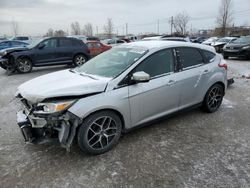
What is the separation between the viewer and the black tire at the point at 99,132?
127 inches

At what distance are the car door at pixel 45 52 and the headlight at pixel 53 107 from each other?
28.6 ft

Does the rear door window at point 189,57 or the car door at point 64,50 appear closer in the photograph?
the rear door window at point 189,57

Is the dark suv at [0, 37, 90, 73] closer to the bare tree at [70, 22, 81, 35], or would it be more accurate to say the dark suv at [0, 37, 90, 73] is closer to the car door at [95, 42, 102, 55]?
the car door at [95, 42, 102, 55]

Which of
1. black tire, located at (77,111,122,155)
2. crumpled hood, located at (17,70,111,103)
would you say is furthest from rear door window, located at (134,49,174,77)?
black tire, located at (77,111,122,155)

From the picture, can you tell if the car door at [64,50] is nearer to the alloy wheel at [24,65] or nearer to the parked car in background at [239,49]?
the alloy wheel at [24,65]

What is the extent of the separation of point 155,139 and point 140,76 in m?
1.13

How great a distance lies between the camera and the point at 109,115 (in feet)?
11.2

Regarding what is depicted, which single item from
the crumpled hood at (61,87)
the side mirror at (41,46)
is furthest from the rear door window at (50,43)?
the crumpled hood at (61,87)

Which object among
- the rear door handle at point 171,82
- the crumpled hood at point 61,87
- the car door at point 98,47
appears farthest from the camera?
the car door at point 98,47

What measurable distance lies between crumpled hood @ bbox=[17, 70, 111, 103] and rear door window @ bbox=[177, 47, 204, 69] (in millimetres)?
1571

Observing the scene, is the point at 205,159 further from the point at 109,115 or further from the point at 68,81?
the point at 68,81

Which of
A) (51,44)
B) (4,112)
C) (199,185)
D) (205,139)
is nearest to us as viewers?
(199,185)

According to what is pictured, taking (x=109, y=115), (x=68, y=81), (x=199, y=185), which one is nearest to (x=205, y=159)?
(x=199, y=185)

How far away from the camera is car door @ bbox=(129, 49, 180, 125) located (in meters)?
3.65
